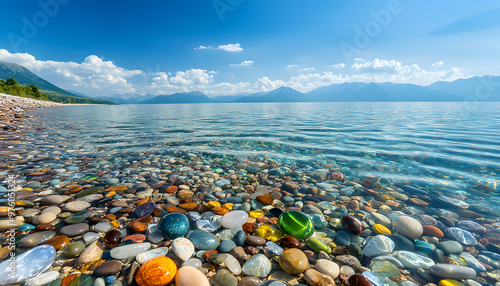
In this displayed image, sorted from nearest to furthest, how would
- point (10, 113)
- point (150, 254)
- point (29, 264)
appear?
point (29, 264) < point (150, 254) < point (10, 113)

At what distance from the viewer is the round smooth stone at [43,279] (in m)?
1.76

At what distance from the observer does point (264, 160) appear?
6.38 meters

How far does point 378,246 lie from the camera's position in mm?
2389

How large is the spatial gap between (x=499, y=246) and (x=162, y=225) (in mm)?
4442

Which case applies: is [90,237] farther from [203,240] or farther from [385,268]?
[385,268]

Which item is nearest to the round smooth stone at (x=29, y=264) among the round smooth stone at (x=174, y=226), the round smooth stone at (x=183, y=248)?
the round smooth stone at (x=174, y=226)

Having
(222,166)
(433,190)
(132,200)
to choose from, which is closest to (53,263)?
(132,200)

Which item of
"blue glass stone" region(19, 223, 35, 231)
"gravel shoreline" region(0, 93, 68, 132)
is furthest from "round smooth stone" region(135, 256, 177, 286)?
"gravel shoreline" region(0, 93, 68, 132)

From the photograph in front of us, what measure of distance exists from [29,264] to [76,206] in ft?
4.75

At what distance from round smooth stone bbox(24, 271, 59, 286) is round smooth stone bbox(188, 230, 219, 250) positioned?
129 centimetres

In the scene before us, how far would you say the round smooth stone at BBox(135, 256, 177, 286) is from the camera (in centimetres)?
182

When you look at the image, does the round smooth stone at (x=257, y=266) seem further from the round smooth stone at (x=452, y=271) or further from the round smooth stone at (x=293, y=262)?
the round smooth stone at (x=452, y=271)

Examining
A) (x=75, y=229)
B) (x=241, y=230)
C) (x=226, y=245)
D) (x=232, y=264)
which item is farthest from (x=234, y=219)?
(x=75, y=229)

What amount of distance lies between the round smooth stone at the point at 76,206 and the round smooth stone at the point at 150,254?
1860 millimetres
